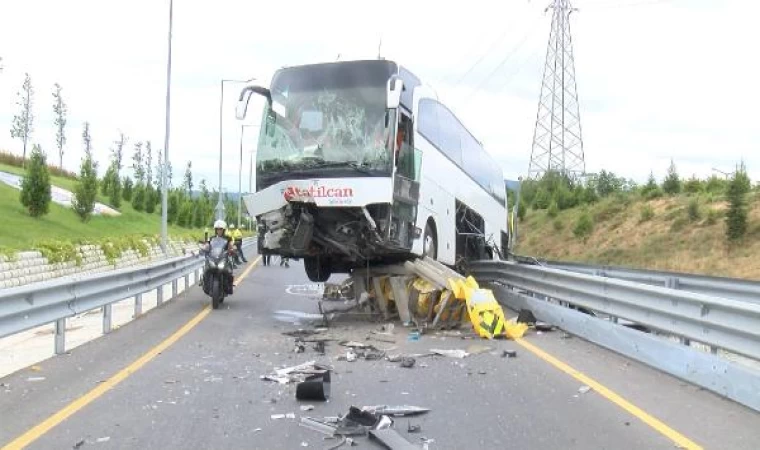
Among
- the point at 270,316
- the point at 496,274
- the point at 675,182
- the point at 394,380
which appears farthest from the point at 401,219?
the point at 675,182

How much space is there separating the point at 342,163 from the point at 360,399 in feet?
20.2

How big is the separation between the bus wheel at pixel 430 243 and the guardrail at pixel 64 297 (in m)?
5.22

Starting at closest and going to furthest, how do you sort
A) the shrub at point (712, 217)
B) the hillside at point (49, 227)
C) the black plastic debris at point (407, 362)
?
the black plastic debris at point (407, 362) < the hillside at point (49, 227) < the shrub at point (712, 217)

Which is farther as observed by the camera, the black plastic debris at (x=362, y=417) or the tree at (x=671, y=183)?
the tree at (x=671, y=183)

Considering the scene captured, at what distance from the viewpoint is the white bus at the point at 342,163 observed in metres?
12.6

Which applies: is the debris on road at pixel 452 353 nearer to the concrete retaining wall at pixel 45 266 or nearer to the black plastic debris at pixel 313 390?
the black plastic debris at pixel 313 390

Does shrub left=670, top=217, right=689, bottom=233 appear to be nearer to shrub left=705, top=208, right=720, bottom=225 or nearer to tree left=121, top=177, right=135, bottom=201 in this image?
shrub left=705, top=208, right=720, bottom=225

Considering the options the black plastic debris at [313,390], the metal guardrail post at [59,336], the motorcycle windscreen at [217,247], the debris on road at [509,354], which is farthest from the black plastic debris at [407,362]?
the motorcycle windscreen at [217,247]

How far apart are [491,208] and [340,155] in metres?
9.44

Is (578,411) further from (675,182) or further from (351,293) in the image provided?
(675,182)

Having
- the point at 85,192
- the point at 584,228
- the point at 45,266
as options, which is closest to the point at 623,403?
the point at 45,266

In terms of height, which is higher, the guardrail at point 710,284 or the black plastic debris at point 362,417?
the guardrail at point 710,284

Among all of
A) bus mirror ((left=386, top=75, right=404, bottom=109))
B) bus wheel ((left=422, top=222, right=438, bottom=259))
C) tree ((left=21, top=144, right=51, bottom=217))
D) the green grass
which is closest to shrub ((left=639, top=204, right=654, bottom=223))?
the green grass

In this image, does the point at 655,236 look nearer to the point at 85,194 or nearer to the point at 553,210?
the point at 553,210
